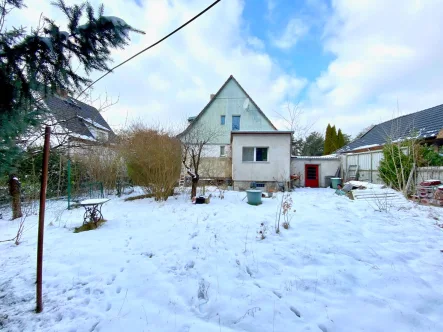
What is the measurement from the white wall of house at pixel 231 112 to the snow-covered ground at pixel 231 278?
40.0 feet

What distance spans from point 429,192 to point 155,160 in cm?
1011

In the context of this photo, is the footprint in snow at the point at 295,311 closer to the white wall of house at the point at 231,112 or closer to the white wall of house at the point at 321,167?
the white wall of house at the point at 321,167

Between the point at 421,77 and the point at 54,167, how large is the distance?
58.2 ft

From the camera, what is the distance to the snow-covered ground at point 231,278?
1.98m

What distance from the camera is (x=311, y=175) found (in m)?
13.3

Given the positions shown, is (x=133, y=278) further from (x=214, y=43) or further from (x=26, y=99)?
(x=214, y=43)

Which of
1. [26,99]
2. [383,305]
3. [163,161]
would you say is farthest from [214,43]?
[383,305]

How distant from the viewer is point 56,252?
351cm

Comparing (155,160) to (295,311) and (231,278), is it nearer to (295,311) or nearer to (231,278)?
(231,278)

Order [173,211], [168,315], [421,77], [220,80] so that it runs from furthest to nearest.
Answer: [220,80]
[421,77]
[173,211]
[168,315]

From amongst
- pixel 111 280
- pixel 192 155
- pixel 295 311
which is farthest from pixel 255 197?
pixel 111 280

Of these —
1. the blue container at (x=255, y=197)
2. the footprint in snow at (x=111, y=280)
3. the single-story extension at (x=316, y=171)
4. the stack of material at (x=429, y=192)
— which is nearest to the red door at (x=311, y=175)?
the single-story extension at (x=316, y=171)

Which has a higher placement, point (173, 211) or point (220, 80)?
point (220, 80)

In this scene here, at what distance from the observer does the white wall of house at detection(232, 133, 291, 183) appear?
36.5ft
